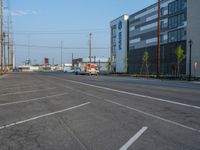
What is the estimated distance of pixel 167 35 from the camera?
76250mm

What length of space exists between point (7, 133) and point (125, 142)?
3.03 metres

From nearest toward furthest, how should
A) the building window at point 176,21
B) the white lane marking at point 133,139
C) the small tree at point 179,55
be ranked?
the white lane marking at point 133,139
the small tree at point 179,55
the building window at point 176,21

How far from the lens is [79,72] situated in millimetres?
75562

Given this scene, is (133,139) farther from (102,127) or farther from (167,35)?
(167,35)

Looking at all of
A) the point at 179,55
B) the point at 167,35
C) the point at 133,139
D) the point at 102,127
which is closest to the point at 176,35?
the point at 167,35

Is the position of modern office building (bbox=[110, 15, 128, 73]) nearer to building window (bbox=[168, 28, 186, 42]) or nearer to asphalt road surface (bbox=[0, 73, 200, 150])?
building window (bbox=[168, 28, 186, 42])

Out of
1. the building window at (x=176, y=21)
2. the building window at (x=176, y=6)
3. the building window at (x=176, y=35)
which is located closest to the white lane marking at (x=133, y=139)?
the building window at (x=176, y=35)

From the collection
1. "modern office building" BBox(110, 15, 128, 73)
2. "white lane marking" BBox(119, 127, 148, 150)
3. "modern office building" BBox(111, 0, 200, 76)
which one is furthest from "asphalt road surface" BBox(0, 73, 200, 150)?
"modern office building" BBox(110, 15, 128, 73)

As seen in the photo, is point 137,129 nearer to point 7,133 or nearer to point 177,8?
point 7,133

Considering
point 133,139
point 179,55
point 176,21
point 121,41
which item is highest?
point 176,21

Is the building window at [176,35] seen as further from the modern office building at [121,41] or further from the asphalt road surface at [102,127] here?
the asphalt road surface at [102,127]

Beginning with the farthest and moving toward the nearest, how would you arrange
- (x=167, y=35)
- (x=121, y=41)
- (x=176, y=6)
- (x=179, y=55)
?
(x=121, y=41), (x=167, y=35), (x=176, y=6), (x=179, y=55)

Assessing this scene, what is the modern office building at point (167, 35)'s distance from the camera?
58.0 metres

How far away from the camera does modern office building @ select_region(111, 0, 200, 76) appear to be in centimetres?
5803
